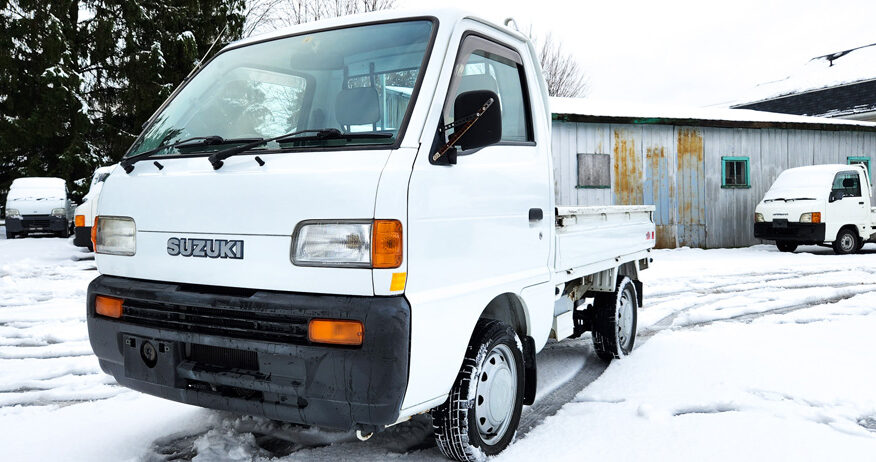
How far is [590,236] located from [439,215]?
1967 mm

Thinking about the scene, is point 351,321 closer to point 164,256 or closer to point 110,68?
point 164,256

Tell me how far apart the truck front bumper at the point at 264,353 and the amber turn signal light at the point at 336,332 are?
25 mm

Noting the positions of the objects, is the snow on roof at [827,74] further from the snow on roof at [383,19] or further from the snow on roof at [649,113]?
the snow on roof at [383,19]

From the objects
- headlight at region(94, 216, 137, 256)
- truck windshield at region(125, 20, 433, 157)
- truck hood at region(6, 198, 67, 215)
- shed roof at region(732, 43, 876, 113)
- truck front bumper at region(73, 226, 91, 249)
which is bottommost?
truck front bumper at region(73, 226, 91, 249)

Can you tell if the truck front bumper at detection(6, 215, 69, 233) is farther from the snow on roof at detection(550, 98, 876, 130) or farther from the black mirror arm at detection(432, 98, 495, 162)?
the black mirror arm at detection(432, 98, 495, 162)

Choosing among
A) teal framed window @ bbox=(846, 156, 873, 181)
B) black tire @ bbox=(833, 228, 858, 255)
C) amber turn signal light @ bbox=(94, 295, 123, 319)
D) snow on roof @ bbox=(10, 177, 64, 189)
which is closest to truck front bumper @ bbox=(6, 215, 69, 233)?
snow on roof @ bbox=(10, 177, 64, 189)

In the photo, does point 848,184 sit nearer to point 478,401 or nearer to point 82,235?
point 478,401

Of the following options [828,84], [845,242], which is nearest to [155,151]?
[845,242]

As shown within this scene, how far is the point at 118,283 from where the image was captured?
119 inches

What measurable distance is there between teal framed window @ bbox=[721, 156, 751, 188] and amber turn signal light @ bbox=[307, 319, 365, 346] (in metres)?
17.0

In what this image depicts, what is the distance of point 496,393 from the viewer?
327 centimetres

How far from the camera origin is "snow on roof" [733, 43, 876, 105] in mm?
31328

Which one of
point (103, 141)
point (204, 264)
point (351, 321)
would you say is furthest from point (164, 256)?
point (103, 141)

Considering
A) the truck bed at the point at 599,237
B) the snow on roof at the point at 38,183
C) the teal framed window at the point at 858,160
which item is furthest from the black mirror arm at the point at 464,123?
the snow on roof at the point at 38,183
